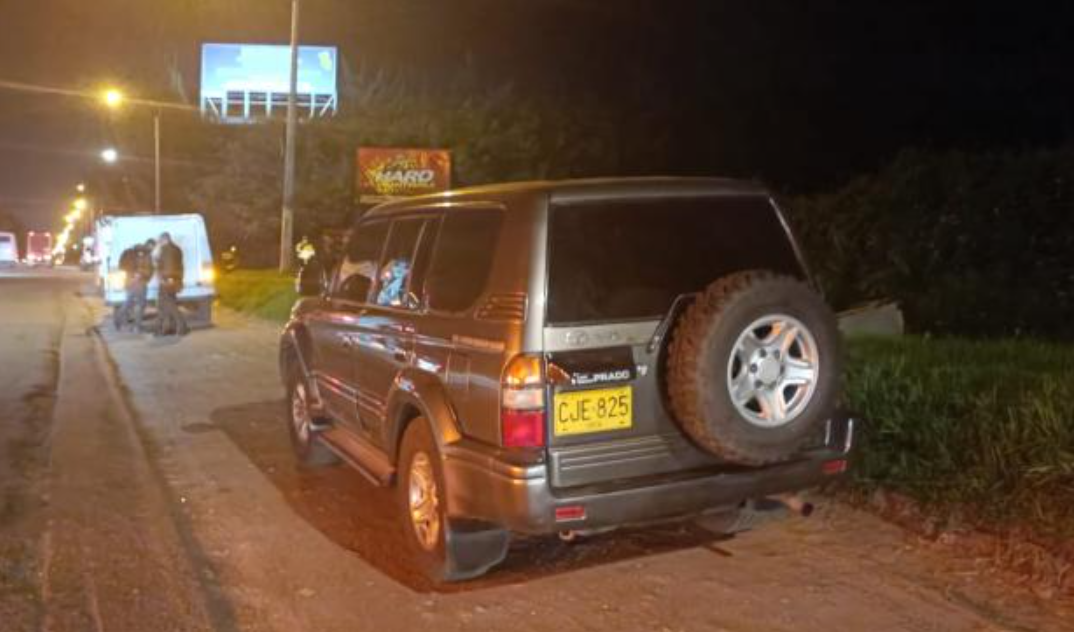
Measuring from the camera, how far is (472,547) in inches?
208

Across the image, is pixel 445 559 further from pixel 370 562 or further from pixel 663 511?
pixel 663 511

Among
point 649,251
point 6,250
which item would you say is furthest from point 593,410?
point 6,250

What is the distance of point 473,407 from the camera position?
193 inches

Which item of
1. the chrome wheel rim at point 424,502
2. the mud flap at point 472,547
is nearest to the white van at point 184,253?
the chrome wheel rim at point 424,502

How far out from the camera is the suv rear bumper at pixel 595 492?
15.3 ft

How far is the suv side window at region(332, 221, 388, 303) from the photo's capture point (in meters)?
6.54

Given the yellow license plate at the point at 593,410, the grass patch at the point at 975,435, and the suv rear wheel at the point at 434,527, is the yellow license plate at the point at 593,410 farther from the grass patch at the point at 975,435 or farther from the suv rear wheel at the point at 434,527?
the grass patch at the point at 975,435

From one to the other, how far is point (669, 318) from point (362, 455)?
2389 millimetres

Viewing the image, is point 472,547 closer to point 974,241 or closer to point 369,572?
point 369,572

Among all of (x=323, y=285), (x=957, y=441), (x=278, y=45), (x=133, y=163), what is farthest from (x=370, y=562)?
(x=133, y=163)

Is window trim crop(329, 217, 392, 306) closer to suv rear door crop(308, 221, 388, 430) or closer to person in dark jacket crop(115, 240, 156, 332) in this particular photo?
suv rear door crop(308, 221, 388, 430)

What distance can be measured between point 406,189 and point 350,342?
56.5 feet

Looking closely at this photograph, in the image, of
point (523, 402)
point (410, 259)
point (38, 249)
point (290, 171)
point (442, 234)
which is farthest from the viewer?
point (38, 249)

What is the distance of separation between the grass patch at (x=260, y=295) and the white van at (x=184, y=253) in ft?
4.28
